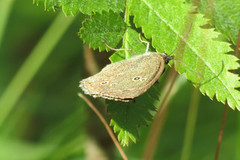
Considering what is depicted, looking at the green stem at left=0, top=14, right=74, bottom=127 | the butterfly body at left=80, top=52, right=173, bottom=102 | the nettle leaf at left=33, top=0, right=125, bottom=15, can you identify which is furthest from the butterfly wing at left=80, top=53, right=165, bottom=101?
the green stem at left=0, top=14, right=74, bottom=127

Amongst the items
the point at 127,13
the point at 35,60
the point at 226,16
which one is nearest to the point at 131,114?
the point at 127,13

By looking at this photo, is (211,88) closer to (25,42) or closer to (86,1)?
(86,1)

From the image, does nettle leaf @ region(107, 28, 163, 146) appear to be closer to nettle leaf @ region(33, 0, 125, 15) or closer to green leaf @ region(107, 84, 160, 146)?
green leaf @ region(107, 84, 160, 146)

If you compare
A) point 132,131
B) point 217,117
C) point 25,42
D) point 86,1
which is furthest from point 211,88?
point 25,42

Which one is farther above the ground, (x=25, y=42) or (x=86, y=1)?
(x=86, y=1)

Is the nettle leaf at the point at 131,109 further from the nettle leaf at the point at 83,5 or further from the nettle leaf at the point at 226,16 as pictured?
the nettle leaf at the point at 226,16

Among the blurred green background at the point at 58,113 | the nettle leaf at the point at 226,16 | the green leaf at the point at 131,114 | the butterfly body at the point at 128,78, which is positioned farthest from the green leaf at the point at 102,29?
the blurred green background at the point at 58,113
